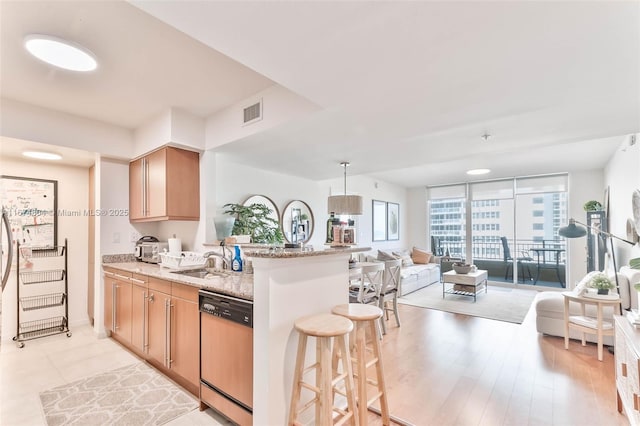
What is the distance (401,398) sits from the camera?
227 cm

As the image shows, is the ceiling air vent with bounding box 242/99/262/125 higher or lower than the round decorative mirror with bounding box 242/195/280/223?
higher

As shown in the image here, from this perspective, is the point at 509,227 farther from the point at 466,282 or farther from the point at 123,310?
the point at 123,310

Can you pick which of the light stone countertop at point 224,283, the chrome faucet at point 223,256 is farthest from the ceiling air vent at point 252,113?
the light stone countertop at point 224,283

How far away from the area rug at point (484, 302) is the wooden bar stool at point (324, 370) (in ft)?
11.7

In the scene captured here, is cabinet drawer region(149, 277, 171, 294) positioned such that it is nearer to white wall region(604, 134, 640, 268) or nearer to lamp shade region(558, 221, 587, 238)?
lamp shade region(558, 221, 587, 238)

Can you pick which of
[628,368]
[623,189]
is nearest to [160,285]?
[628,368]

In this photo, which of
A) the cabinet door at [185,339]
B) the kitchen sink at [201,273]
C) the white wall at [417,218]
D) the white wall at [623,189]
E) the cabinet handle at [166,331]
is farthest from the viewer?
the white wall at [417,218]

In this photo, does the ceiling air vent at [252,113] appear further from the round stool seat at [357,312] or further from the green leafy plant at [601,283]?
the green leafy plant at [601,283]

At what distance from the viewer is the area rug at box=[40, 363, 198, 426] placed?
2051mm

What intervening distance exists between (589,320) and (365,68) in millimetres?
3540

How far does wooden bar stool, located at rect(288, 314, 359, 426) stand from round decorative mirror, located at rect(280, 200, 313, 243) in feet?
9.70

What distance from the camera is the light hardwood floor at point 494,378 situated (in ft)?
6.80

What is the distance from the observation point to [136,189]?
3.72 metres

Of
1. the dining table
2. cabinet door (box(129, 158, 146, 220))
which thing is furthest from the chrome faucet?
the dining table
